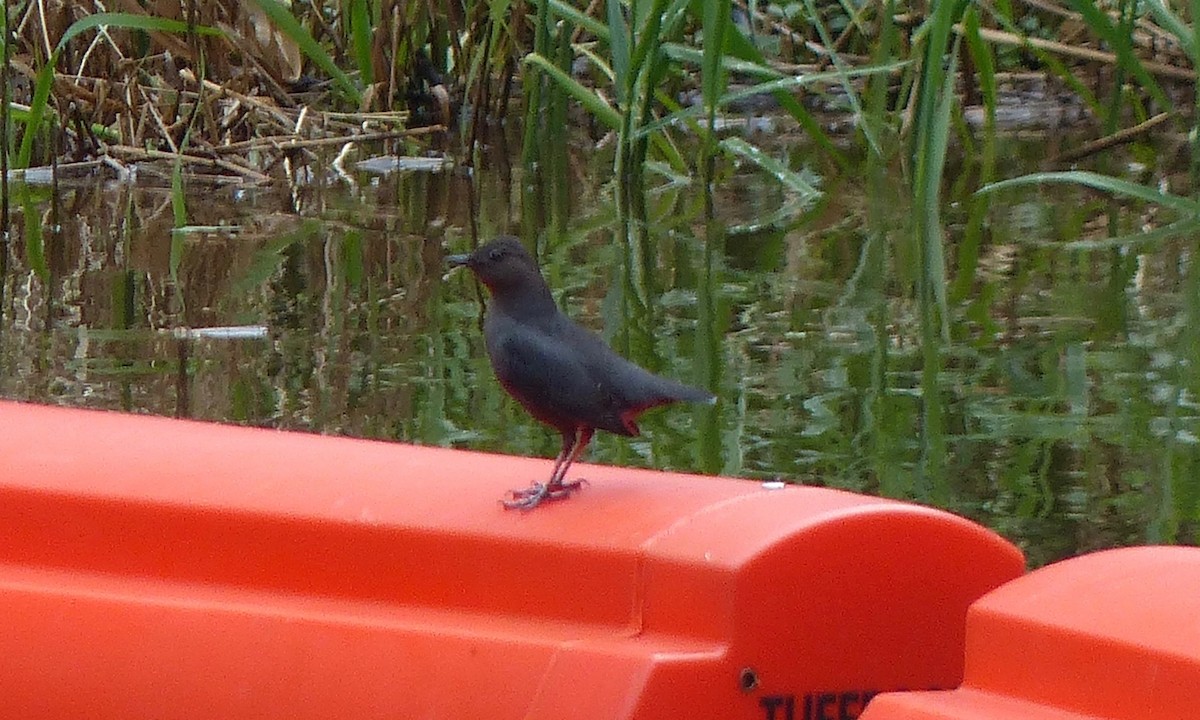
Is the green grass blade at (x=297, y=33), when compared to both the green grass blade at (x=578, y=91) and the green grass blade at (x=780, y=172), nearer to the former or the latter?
the green grass blade at (x=578, y=91)

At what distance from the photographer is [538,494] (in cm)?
207

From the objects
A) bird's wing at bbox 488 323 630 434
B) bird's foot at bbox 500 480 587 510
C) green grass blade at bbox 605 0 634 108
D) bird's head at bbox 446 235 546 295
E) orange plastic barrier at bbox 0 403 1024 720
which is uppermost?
green grass blade at bbox 605 0 634 108

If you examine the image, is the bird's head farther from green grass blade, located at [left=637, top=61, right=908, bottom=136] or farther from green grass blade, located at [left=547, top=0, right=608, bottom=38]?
green grass blade, located at [left=547, top=0, right=608, bottom=38]

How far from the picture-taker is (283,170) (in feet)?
21.4

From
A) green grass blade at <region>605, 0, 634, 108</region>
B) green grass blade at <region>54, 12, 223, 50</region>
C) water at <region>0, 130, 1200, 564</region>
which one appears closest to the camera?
water at <region>0, 130, 1200, 564</region>

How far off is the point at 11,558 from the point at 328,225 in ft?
10.6

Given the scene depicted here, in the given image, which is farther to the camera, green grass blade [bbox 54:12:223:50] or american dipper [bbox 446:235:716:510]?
green grass blade [bbox 54:12:223:50]

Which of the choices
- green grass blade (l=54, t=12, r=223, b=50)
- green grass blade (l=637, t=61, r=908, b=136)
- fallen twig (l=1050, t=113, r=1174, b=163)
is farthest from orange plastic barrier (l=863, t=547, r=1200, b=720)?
fallen twig (l=1050, t=113, r=1174, b=163)

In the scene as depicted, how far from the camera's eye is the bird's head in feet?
7.95

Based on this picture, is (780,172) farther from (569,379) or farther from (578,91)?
(569,379)

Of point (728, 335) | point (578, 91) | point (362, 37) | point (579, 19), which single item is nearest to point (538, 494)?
point (728, 335)

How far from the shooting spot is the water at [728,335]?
305 cm

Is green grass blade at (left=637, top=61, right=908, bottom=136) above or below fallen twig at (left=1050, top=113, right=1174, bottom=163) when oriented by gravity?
above

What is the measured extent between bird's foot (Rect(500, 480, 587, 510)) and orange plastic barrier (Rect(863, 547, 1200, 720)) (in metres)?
0.51
